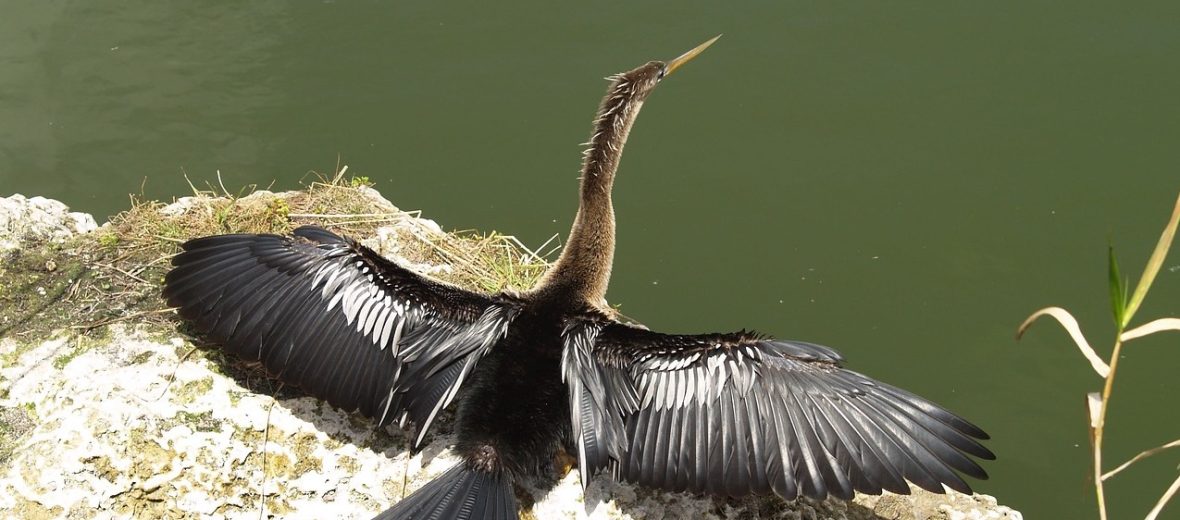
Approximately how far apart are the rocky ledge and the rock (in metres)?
0.56

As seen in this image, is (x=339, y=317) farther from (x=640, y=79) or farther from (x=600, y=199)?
(x=640, y=79)

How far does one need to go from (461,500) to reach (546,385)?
0.46 m

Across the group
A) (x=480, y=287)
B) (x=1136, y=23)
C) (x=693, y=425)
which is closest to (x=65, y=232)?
(x=480, y=287)

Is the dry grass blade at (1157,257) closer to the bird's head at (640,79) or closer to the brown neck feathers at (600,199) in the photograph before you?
the brown neck feathers at (600,199)

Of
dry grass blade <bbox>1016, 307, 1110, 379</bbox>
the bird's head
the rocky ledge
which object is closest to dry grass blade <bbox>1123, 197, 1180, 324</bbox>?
dry grass blade <bbox>1016, 307, 1110, 379</bbox>

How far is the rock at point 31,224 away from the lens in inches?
151

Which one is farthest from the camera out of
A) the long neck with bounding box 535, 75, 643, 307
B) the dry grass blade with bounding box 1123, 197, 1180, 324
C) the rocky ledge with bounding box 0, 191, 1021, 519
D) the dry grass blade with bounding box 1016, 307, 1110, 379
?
the long neck with bounding box 535, 75, 643, 307

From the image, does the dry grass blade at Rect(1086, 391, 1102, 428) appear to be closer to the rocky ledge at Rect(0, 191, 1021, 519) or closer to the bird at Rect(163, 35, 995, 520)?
the bird at Rect(163, 35, 995, 520)

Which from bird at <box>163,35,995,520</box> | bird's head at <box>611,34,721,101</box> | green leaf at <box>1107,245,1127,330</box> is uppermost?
bird's head at <box>611,34,721,101</box>

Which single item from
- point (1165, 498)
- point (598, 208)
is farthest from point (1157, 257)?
point (598, 208)

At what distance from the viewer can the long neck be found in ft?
12.2

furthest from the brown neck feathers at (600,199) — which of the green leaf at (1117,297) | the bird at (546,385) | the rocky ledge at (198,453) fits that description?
the green leaf at (1117,297)

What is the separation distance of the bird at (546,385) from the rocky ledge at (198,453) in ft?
0.38

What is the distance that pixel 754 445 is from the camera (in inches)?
115
